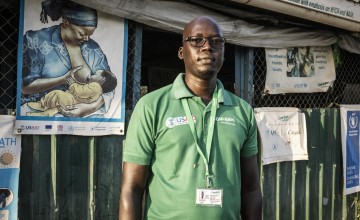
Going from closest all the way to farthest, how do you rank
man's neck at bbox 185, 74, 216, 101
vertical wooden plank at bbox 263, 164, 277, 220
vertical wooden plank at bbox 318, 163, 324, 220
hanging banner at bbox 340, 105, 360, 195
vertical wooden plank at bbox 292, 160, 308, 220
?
man's neck at bbox 185, 74, 216, 101
vertical wooden plank at bbox 263, 164, 277, 220
vertical wooden plank at bbox 292, 160, 308, 220
vertical wooden plank at bbox 318, 163, 324, 220
hanging banner at bbox 340, 105, 360, 195

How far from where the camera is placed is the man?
1868 millimetres

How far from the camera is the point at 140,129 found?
6.22ft

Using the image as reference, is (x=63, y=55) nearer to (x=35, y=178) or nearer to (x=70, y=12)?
(x=70, y=12)

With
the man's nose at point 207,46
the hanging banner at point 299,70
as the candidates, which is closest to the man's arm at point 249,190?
the man's nose at point 207,46

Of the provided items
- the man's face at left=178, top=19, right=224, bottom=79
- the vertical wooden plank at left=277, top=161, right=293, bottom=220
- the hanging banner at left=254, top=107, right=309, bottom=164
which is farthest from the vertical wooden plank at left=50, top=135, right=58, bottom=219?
the vertical wooden plank at left=277, top=161, right=293, bottom=220

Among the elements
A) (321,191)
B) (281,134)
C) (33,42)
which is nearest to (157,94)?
(33,42)

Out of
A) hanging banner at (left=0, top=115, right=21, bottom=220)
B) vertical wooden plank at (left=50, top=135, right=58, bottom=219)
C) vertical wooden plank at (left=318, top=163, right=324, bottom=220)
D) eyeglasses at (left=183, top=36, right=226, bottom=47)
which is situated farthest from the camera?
vertical wooden plank at (left=318, top=163, right=324, bottom=220)

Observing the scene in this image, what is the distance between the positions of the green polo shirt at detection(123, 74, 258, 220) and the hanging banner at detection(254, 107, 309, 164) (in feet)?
6.79

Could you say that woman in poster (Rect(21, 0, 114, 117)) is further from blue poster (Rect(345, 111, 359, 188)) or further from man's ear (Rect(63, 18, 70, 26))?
blue poster (Rect(345, 111, 359, 188))

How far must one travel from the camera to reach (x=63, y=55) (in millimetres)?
2926

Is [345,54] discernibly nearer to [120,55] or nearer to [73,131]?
[120,55]

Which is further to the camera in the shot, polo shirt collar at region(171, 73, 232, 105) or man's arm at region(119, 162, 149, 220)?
polo shirt collar at region(171, 73, 232, 105)

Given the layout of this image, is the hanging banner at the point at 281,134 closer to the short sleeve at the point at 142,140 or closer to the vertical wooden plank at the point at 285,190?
the vertical wooden plank at the point at 285,190

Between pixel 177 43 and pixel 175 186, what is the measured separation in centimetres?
410
